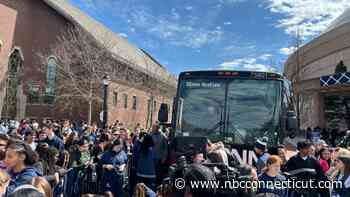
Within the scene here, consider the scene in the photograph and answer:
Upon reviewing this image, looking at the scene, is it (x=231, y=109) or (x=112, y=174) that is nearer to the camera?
(x=231, y=109)

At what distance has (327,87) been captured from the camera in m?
25.4

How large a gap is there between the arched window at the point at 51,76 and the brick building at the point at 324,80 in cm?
2062

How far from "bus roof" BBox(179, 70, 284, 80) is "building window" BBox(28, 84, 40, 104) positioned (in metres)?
26.1

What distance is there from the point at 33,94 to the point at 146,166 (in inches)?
1024

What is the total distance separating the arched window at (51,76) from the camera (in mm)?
32188

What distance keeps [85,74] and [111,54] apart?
111 inches

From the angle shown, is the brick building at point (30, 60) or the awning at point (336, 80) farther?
the brick building at point (30, 60)

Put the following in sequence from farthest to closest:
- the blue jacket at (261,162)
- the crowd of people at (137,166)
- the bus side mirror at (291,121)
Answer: the bus side mirror at (291,121) → the blue jacket at (261,162) → the crowd of people at (137,166)

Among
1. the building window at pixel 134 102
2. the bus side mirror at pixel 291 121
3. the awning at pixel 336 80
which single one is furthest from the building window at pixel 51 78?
the bus side mirror at pixel 291 121

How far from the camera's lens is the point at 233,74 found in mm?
8156

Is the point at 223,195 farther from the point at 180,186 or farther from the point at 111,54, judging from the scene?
the point at 111,54

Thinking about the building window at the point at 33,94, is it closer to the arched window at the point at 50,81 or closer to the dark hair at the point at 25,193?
the arched window at the point at 50,81

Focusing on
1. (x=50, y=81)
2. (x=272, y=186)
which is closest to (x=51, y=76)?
(x=50, y=81)

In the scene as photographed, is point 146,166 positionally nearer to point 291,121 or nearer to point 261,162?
point 261,162
